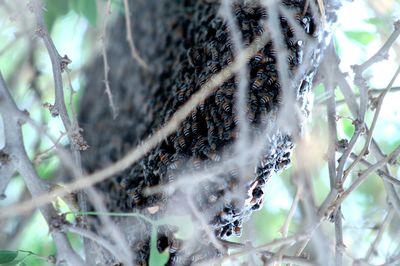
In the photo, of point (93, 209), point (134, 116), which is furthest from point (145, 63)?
point (93, 209)

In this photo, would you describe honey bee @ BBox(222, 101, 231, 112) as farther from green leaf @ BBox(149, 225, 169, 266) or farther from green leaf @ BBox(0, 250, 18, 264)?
green leaf @ BBox(0, 250, 18, 264)

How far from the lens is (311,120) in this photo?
1621 mm

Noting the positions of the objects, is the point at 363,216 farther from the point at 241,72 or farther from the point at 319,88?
the point at 241,72

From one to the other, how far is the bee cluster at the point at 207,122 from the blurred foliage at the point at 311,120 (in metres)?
0.23

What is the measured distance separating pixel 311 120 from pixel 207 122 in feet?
1.42

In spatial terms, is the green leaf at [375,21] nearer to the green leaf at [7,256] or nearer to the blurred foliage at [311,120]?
the blurred foliage at [311,120]

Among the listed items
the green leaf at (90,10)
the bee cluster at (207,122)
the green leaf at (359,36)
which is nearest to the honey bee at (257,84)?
the bee cluster at (207,122)

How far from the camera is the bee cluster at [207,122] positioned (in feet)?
3.93

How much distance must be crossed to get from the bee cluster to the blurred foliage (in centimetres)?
23

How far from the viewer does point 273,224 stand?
2004 millimetres

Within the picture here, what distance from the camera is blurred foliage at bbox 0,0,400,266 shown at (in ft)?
5.52

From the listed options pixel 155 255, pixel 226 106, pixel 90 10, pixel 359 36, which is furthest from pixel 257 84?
pixel 359 36

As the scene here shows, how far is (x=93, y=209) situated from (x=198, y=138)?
456mm

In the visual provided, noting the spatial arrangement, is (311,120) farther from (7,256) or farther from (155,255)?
(7,256)
